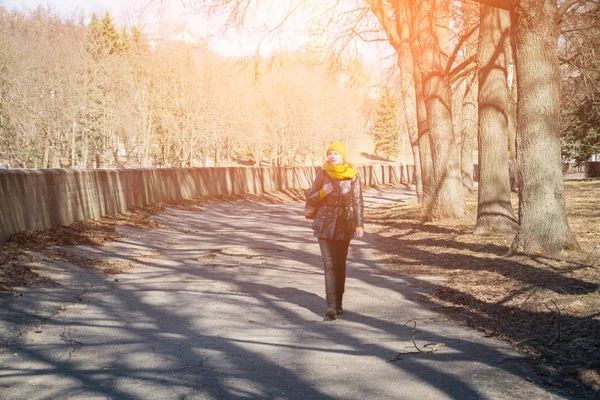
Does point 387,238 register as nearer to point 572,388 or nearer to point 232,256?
point 232,256

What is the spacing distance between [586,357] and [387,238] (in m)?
11.4

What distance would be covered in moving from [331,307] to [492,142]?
28.7ft

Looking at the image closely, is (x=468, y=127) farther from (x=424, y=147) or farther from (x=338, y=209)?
(x=338, y=209)

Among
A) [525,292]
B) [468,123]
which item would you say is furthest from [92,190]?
[468,123]

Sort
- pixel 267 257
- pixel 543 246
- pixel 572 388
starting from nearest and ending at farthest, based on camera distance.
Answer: pixel 572 388, pixel 543 246, pixel 267 257

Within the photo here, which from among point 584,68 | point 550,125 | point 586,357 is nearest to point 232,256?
point 550,125

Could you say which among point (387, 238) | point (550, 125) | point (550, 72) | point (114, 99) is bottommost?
point (387, 238)

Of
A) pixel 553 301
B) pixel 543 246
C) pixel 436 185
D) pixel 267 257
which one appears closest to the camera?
pixel 553 301

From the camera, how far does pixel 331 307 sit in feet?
24.8

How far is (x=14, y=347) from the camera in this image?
622 centimetres

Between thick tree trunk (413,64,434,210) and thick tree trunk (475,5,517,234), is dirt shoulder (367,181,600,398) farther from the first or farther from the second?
thick tree trunk (413,64,434,210)

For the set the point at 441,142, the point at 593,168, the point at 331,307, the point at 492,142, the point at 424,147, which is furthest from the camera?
the point at 593,168

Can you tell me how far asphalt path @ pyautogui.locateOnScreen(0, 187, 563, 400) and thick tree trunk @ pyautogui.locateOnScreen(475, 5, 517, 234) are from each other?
403 centimetres

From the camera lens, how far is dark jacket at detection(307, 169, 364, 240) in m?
7.70
